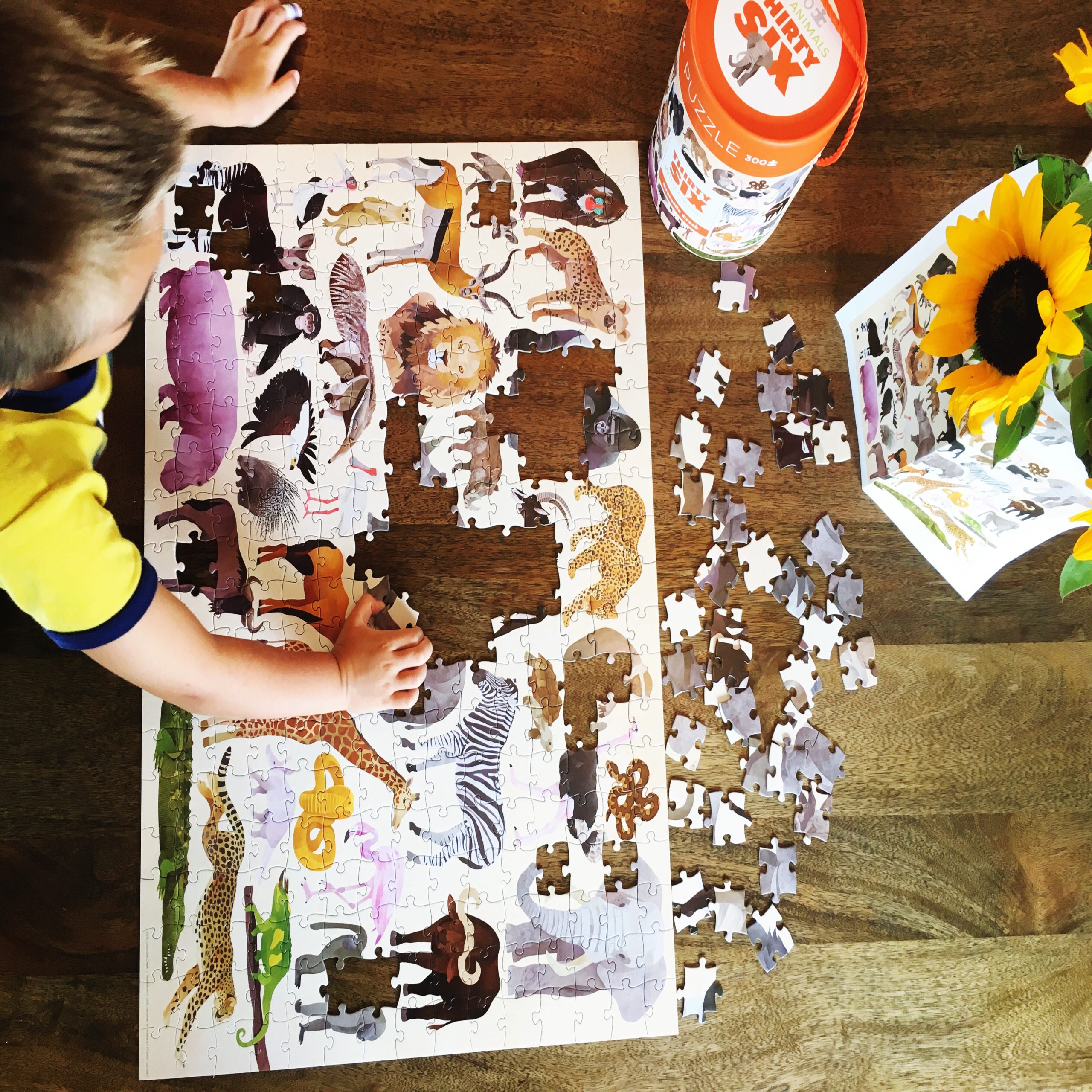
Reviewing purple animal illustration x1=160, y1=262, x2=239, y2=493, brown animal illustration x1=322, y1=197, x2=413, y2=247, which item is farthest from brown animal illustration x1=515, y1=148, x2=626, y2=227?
purple animal illustration x1=160, y1=262, x2=239, y2=493

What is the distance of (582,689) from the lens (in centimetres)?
88

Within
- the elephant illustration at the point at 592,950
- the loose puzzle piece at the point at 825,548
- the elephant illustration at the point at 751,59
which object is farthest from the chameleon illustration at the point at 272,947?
the elephant illustration at the point at 751,59

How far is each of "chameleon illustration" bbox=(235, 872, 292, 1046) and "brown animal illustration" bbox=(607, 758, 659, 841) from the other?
0.34 meters

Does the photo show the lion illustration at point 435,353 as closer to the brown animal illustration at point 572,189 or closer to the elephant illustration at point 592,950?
the brown animal illustration at point 572,189

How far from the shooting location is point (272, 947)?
2.73 ft

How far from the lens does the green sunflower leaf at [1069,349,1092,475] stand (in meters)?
0.54

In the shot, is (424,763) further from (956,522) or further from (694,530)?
(956,522)

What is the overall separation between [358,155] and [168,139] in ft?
1.10

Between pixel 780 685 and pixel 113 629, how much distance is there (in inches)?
25.7

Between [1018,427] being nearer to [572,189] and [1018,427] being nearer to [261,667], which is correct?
[572,189]

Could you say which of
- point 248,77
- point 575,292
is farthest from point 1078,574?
point 248,77

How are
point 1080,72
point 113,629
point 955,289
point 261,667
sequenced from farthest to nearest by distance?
point 261,667, point 113,629, point 955,289, point 1080,72

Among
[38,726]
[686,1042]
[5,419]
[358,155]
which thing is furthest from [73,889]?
[358,155]

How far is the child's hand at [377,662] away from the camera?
33.2 inches
